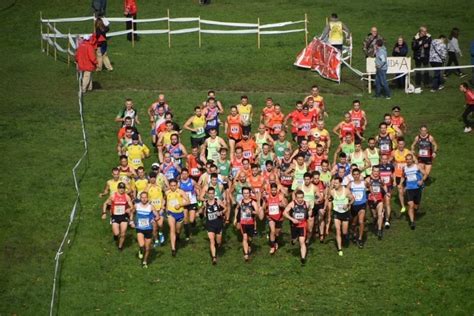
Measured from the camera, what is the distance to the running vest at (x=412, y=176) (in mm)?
26141

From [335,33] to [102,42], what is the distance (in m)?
9.49

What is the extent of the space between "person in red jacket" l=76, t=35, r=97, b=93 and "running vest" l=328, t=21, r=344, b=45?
380 inches

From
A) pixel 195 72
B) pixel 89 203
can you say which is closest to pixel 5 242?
pixel 89 203

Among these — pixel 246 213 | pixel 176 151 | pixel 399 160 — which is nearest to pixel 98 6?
pixel 176 151

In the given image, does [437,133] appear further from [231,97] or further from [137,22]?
[137,22]

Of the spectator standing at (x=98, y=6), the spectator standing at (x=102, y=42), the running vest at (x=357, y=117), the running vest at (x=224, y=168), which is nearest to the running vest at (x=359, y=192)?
the running vest at (x=224, y=168)

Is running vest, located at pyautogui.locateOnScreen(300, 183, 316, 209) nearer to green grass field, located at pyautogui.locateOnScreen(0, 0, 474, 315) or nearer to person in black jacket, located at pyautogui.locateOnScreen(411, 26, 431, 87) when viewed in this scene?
green grass field, located at pyautogui.locateOnScreen(0, 0, 474, 315)

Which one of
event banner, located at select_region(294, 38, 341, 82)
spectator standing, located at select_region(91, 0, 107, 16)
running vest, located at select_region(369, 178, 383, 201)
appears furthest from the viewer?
spectator standing, located at select_region(91, 0, 107, 16)

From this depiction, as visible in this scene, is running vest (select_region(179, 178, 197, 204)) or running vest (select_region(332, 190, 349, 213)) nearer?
running vest (select_region(332, 190, 349, 213))

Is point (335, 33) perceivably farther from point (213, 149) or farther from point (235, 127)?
point (213, 149)

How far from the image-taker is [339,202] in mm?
24844

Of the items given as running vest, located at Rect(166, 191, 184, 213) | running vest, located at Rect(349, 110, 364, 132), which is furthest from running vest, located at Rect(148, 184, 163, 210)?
running vest, located at Rect(349, 110, 364, 132)

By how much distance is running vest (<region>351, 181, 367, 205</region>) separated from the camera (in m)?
25.1

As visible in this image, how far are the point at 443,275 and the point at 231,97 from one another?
14.3 meters
